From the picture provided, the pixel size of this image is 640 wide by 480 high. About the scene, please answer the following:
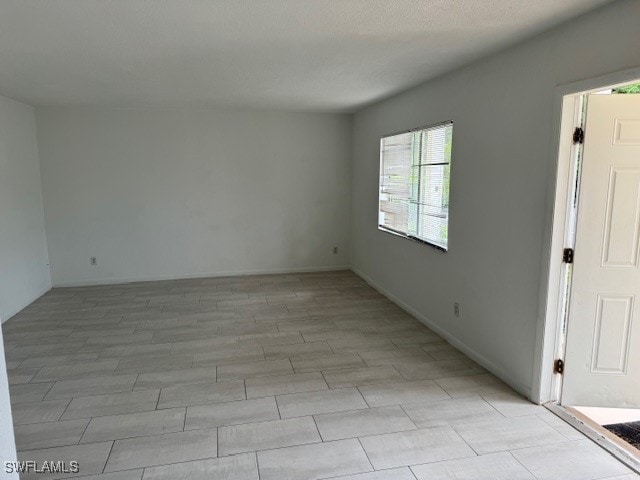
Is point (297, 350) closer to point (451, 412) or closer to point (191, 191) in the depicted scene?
point (451, 412)

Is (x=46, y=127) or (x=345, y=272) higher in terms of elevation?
(x=46, y=127)

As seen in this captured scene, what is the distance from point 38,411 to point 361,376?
7.00 feet

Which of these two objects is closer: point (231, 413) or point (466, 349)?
point (231, 413)

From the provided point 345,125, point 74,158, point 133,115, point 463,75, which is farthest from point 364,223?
point 74,158

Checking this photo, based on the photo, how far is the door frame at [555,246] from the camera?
8.10 ft

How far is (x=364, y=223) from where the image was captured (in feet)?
19.5

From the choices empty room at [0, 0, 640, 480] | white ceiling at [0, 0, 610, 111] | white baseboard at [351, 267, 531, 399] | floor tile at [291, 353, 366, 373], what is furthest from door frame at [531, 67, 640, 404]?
floor tile at [291, 353, 366, 373]

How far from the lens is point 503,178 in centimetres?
302

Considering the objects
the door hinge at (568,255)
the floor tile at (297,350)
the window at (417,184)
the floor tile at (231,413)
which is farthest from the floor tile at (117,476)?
the window at (417,184)

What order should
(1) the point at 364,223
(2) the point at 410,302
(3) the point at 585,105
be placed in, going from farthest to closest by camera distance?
(1) the point at 364,223
(2) the point at 410,302
(3) the point at 585,105

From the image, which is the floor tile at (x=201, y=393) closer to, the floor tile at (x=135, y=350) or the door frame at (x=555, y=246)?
the floor tile at (x=135, y=350)

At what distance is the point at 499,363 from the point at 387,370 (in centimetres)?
82

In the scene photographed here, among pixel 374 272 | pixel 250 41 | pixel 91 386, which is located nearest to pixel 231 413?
pixel 91 386

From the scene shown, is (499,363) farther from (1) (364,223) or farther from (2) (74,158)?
(2) (74,158)
